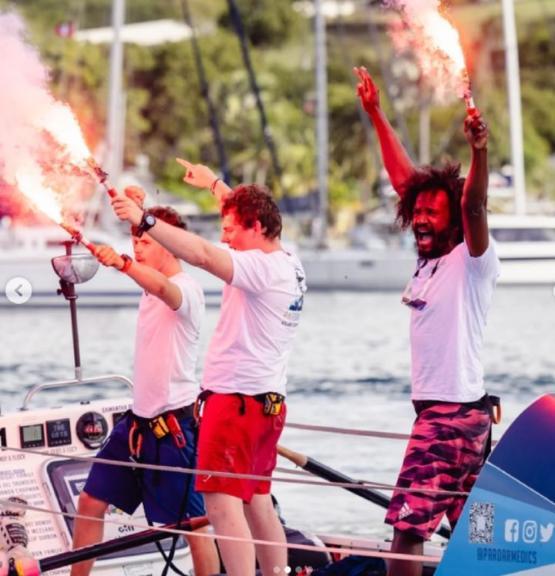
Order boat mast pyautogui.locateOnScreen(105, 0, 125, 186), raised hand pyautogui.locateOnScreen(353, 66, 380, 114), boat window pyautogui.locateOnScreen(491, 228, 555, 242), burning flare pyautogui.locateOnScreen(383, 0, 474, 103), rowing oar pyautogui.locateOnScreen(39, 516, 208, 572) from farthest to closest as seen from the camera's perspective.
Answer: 1. boat window pyautogui.locateOnScreen(491, 228, 555, 242)
2. boat mast pyautogui.locateOnScreen(105, 0, 125, 186)
3. raised hand pyautogui.locateOnScreen(353, 66, 380, 114)
4. rowing oar pyautogui.locateOnScreen(39, 516, 208, 572)
5. burning flare pyautogui.locateOnScreen(383, 0, 474, 103)

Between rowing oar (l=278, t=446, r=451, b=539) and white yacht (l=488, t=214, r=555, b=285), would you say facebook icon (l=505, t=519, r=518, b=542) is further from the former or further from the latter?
white yacht (l=488, t=214, r=555, b=285)

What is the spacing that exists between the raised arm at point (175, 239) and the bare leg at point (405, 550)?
3.74 ft

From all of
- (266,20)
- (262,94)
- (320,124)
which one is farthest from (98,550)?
(266,20)

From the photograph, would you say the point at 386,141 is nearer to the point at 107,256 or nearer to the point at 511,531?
the point at 107,256

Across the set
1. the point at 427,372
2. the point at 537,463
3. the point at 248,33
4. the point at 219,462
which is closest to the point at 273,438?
the point at 219,462

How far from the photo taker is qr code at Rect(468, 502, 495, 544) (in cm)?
575

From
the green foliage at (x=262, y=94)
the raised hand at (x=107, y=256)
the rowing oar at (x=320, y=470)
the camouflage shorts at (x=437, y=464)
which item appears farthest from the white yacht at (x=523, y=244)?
the raised hand at (x=107, y=256)

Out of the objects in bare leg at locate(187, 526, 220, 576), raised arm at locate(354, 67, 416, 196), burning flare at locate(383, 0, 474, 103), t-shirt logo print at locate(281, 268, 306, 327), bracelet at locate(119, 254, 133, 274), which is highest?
burning flare at locate(383, 0, 474, 103)

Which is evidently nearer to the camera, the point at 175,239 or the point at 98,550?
the point at 175,239

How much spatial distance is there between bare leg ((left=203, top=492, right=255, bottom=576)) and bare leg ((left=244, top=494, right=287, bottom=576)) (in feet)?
0.60

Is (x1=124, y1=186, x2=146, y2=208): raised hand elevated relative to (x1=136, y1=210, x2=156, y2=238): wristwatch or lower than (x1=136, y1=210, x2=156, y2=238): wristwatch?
elevated

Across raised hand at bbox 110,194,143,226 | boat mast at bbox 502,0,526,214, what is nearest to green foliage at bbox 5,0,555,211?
boat mast at bbox 502,0,526,214

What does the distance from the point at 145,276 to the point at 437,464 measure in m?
1.25

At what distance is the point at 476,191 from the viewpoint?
5906 mm
